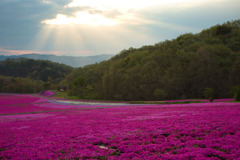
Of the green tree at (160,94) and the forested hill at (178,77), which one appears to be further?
the forested hill at (178,77)

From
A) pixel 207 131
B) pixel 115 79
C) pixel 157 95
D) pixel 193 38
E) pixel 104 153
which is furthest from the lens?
pixel 193 38

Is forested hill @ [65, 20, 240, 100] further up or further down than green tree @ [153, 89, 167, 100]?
further up

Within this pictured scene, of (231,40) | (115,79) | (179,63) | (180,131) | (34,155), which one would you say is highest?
(231,40)

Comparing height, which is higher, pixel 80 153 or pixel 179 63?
pixel 179 63

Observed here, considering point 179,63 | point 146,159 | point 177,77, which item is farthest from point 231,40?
point 146,159

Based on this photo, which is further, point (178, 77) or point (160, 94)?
point (178, 77)

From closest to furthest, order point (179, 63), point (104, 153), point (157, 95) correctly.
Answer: point (104, 153) → point (157, 95) → point (179, 63)

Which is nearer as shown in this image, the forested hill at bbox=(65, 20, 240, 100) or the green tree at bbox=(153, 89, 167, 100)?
the green tree at bbox=(153, 89, 167, 100)

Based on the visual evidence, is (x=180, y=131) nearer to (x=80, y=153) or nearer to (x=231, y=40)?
(x=80, y=153)

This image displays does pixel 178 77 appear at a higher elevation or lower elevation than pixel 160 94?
higher

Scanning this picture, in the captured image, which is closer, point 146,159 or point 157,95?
point 146,159

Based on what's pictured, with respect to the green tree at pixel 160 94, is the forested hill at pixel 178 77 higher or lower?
higher

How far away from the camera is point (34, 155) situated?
9219 millimetres

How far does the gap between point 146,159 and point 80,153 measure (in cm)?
332
